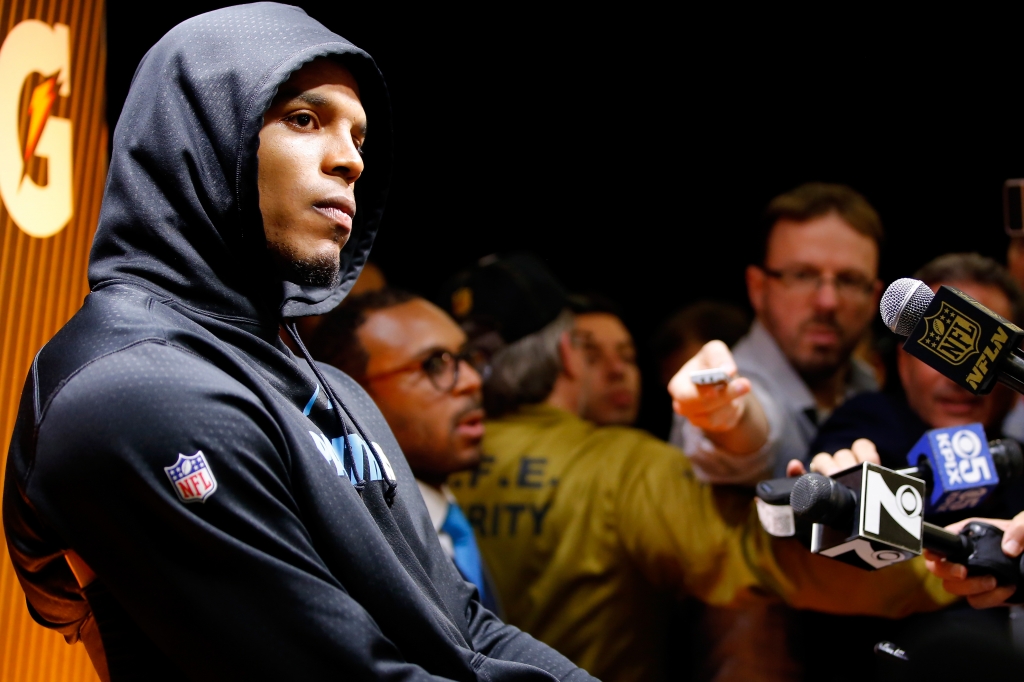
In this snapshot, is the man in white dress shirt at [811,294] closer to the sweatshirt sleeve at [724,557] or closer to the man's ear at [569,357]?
the sweatshirt sleeve at [724,557]

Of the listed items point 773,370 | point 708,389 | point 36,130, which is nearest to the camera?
point 36,130

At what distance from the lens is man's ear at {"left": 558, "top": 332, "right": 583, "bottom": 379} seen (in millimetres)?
3203

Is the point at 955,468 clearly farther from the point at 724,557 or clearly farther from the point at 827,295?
the point at 827,295

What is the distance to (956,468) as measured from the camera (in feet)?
5.49

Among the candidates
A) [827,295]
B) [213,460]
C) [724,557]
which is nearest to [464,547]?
[724,557]

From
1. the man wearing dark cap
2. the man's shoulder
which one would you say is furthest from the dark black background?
the man's shoulder

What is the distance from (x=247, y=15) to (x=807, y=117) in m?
2.13

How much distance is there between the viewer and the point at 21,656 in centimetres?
163

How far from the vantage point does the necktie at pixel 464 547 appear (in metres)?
2.46

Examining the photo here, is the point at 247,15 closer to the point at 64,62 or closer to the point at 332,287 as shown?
the point at 332,287

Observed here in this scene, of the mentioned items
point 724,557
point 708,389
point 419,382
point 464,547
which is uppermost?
point 708,389

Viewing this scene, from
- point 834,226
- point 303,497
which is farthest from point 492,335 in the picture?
point 303,497

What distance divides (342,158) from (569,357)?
78.1 inches

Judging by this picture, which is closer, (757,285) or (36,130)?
(36,130)
